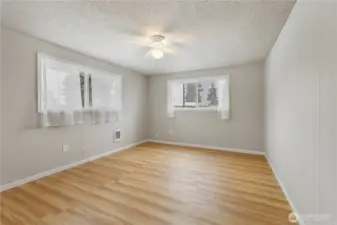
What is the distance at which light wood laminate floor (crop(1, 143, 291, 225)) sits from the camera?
5.92 ft

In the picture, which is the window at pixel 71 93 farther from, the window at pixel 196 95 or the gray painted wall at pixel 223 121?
the window at pixel 196 95

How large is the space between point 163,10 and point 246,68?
9.71 ft

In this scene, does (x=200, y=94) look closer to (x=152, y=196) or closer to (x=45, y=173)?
(x=152, y=196)

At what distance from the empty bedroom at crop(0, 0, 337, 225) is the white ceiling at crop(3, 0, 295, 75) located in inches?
0.7

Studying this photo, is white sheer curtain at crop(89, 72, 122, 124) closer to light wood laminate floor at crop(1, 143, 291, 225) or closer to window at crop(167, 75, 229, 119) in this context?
light wood laminate floor at crop(1, 143, 291, 225)

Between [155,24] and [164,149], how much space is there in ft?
10.3

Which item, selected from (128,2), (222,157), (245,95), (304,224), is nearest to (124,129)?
(222,157)

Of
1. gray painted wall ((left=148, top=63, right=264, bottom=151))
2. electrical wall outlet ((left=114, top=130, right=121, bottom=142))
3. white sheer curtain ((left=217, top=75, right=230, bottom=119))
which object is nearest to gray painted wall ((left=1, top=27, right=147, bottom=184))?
electrical wall outlet ((left=114, top=130, right=121, bottom=142))

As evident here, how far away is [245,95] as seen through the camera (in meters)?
4.34

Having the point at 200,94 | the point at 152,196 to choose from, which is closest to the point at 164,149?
the point at 200,94

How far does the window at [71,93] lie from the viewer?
113 inches

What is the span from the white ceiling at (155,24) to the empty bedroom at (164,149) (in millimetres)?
18

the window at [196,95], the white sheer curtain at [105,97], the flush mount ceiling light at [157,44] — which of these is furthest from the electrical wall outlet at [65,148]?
the window at [196,95]

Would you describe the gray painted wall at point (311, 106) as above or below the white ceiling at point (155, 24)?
Result: below
